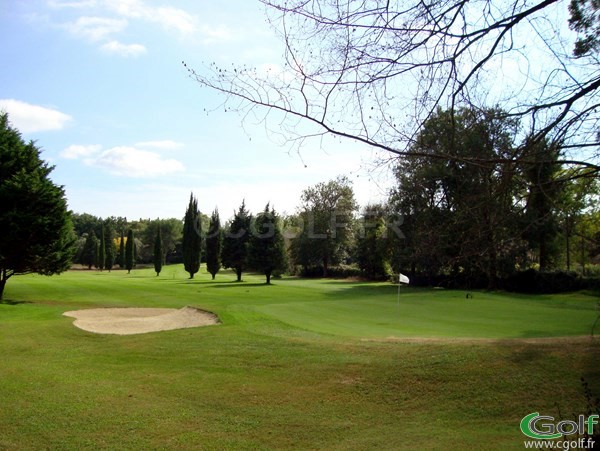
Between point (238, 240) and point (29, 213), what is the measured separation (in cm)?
2857

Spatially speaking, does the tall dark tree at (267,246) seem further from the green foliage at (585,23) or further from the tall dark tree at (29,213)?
the green foliage at (585,23)

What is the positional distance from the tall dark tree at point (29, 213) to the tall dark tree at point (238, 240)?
25.8m

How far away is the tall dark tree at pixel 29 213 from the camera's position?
2373 cm

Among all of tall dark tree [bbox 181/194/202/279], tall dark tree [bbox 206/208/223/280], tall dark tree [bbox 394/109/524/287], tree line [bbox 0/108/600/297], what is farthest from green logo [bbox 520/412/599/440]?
tall dark tree [bbox 181/194/202/279]

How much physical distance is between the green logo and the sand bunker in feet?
37.3

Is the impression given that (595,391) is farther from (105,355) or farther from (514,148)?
(105,355)

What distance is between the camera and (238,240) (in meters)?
51.9

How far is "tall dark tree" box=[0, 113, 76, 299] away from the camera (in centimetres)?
2373

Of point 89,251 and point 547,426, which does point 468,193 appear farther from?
point 89,251

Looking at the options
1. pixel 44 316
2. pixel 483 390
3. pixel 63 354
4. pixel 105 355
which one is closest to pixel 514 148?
pixel 483 390

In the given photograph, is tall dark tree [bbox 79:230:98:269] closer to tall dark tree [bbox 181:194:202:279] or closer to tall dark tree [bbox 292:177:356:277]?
tall dark tree [bbox 181:194:202:279]

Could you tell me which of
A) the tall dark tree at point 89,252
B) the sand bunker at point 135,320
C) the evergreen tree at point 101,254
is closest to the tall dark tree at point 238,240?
the sand bunker at point 135,320

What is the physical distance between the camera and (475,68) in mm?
4375

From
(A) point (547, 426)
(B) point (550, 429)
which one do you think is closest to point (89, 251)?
(A) point (547, 426)
